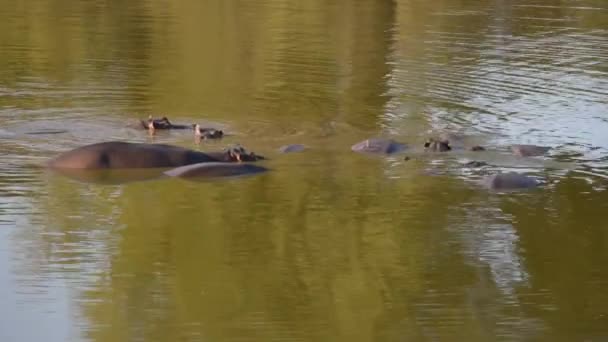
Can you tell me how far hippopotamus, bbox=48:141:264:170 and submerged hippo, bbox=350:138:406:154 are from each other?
4.14 feet

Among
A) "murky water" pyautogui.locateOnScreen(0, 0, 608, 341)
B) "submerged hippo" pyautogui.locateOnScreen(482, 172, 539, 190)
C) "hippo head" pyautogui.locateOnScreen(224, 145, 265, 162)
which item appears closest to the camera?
"murky water" pyautogui.locateOnScreen(0, 0, 608, 341)

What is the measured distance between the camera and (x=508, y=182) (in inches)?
398

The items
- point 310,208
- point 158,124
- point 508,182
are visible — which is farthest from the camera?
point 158,124

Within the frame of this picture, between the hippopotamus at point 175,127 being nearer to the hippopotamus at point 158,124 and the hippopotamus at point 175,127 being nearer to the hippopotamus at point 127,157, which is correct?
the hippopotamus at point 158,124

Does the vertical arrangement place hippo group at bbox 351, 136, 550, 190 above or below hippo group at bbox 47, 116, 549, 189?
below

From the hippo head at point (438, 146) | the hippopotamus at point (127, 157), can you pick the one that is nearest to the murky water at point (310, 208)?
the hippo head at point (438, 146)

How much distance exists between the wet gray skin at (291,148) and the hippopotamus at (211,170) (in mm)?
844

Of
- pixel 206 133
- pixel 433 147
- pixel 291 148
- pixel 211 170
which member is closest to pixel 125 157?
pixel 211 170

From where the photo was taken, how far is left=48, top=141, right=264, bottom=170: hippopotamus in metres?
10.3

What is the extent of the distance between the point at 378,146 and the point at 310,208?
2008 mm

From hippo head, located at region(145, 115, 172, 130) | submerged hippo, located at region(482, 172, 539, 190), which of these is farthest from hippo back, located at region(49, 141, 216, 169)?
submerged hippo, located at region(482, 172, 539, 190)

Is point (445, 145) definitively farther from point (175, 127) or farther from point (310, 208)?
point (175, 127)

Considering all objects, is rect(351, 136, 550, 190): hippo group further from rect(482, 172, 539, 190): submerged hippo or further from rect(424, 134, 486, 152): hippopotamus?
rect(482, 172, 539, 190): submerged hippo

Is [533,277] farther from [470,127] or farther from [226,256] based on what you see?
[470,127]
